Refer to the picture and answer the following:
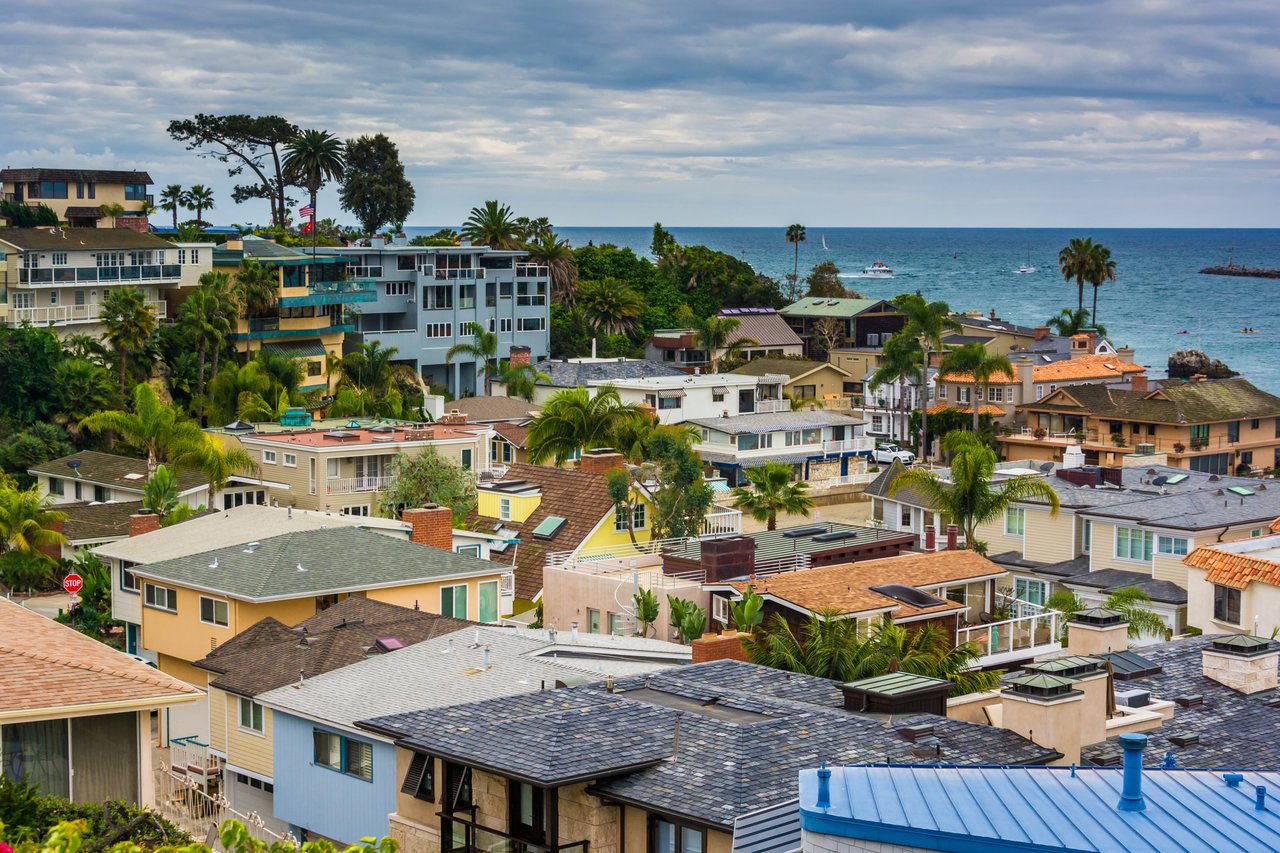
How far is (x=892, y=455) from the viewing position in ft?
321

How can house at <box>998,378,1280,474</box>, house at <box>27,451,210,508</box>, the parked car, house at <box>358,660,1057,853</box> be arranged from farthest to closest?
the parked car, house at <box>998,378,1280,474</box>, house at <box>27,451,210,508</box>, house at <box>358,660,1057,853</box>

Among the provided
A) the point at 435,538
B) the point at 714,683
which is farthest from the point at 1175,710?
the point at 435,538

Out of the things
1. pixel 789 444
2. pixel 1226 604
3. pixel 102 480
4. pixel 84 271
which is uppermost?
pixel 84 271

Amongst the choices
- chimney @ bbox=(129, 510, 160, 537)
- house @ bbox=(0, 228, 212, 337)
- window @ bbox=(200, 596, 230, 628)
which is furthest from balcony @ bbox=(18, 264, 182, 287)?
window @ bbox=(200, 596, 230, 628)

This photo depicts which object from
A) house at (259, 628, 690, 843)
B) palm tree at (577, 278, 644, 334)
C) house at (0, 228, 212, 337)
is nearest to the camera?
house at (259, 628, 690, 843)

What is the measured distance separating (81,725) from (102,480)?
2084 inches

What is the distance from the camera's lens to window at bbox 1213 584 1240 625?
138ft

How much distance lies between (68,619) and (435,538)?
11.0 meters

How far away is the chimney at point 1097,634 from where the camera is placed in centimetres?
3288

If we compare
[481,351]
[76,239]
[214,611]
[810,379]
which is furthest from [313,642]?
[810,379]

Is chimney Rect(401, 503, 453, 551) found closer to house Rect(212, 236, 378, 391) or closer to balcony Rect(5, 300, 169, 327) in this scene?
balcony Rect(5, 300, 169, 327)

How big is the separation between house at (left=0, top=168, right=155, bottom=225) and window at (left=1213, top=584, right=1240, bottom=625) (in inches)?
3713

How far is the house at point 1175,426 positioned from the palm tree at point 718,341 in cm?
3651

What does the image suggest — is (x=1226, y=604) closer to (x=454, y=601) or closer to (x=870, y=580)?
(x=870, y=580)
